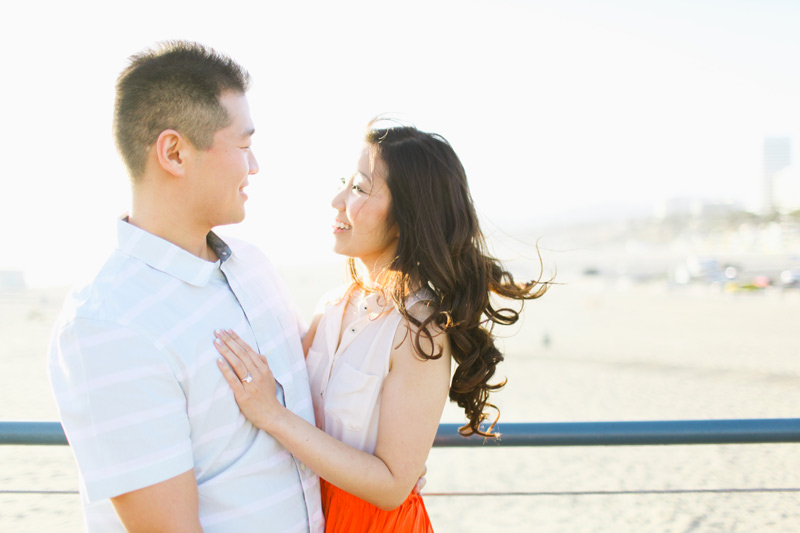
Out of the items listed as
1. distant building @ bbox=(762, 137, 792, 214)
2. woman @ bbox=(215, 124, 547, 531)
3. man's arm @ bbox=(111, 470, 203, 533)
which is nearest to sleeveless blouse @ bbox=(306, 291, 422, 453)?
woman @ bbox=(215, 124, 547, 531)

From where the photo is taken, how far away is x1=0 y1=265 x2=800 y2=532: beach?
4.12 meters

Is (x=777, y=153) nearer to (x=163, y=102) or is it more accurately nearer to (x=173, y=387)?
(x=163, y=102)

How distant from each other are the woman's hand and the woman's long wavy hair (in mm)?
544

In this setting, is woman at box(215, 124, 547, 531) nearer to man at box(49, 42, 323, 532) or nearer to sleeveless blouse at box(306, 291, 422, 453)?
sleeveless blouse at box(306, 291, 422, 453)

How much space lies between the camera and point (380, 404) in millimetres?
1990

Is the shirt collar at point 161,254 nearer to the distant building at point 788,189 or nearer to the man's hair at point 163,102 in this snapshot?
the man's hair at point 163,102

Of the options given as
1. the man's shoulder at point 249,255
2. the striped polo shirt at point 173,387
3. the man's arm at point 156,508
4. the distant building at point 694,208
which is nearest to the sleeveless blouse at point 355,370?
the striped polo shirt at point 173,387

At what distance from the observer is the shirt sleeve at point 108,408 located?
139 centimetres

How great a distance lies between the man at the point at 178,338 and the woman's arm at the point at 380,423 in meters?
0.06

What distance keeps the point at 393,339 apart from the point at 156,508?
84 centimetres

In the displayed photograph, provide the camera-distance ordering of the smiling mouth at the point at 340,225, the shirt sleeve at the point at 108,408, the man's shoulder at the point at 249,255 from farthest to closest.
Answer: the smiling mouth at the point at 340,225
the man's shoulder at the point at 249,255
the shirt sleeve at the point at 108,408

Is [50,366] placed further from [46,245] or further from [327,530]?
[46,245]

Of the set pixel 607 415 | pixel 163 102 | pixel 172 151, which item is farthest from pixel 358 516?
pixel 607 415

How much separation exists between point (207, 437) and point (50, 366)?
0.40 meters
